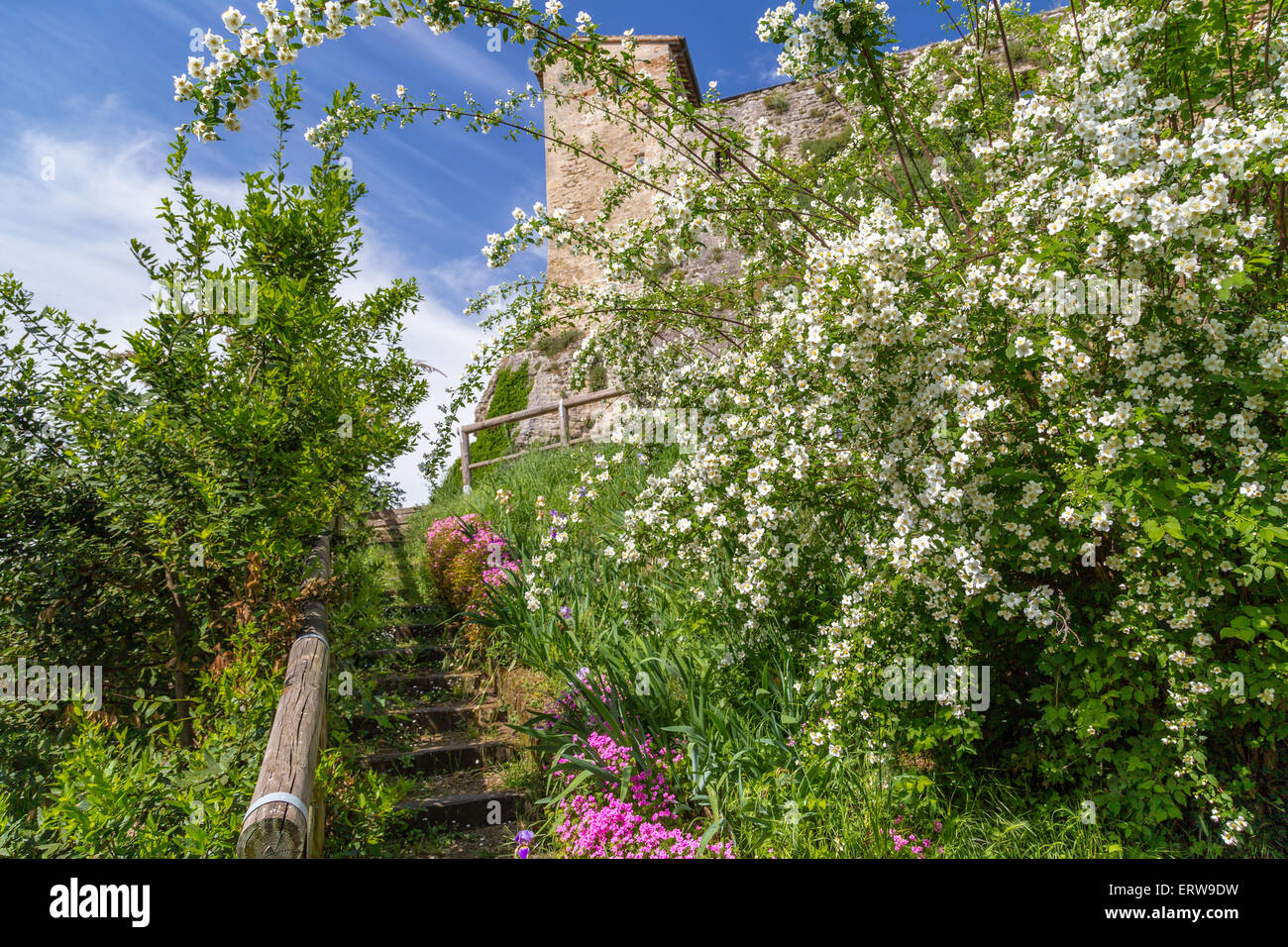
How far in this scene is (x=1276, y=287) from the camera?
3.03 metres

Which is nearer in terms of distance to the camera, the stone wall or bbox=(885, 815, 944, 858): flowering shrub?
bbox=(885, 815, 944, 858): flowering shrub

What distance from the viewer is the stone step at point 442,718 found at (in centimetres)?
502

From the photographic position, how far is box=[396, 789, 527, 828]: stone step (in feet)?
13.1

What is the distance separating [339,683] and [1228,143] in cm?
438

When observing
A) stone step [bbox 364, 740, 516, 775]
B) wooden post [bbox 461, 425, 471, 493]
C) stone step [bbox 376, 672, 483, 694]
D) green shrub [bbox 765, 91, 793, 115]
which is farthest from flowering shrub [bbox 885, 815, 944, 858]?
green shrub [bbox 765, 91, 793, 115]

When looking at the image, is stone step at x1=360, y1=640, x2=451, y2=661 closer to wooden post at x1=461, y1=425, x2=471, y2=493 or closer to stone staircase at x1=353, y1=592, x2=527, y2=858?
stone staircase at x1=353, y1=592, x2=527, y2=858

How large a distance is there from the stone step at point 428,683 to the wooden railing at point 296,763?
2.07 meters

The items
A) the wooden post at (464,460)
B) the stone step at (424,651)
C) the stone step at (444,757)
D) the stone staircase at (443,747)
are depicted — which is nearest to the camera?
the stone staircase at (443,747)

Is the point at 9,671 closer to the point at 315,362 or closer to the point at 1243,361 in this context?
the point at 315,362

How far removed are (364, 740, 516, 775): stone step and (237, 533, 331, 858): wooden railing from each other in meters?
1.37

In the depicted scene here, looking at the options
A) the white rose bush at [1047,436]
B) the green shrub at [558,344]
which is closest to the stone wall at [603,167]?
the green shrub at [558,344]

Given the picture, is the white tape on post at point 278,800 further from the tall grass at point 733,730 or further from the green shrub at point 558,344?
the green shrub at point 558,344

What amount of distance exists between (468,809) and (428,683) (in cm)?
174
